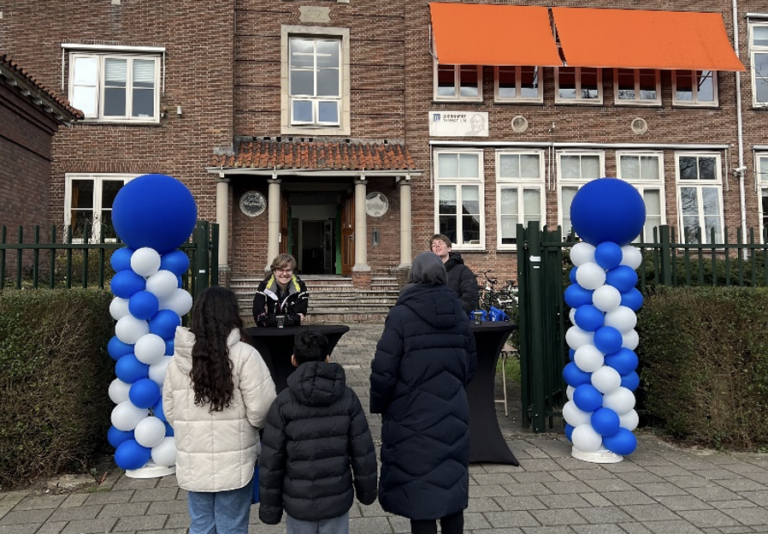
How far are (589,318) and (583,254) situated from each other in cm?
60

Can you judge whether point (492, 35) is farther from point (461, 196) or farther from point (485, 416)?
point (485, 416)

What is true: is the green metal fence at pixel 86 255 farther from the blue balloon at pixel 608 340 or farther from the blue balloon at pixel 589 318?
the blue balloon at pixel 608 340

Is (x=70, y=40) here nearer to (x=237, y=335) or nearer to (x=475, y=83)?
(x=475, y=83)

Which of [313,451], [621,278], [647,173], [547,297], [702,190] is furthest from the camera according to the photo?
[702,190]

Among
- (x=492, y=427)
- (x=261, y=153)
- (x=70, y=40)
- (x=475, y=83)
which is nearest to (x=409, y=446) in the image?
(x=492, y=427)

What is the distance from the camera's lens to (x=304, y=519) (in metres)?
2.55

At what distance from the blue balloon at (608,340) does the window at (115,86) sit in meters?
13.7

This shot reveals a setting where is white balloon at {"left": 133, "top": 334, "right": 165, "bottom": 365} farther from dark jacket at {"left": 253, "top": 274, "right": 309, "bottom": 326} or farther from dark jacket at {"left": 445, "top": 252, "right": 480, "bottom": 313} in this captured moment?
dark jacket at {"left": 445, "top": 252, "right": 480, "bottom": 313}

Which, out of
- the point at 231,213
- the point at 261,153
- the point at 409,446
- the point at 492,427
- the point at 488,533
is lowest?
the point at 488,533

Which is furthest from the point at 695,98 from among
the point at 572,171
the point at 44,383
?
the point at 44,383

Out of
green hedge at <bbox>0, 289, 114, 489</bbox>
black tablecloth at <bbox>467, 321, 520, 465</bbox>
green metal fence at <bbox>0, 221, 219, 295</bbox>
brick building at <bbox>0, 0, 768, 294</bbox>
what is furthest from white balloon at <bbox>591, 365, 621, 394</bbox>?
brick building at <bbox>0, 0, 768, 294</bbox>

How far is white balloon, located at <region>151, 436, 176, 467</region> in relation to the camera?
14.5ft

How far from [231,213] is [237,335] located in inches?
511

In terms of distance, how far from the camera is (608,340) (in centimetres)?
482
